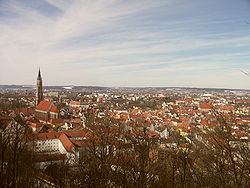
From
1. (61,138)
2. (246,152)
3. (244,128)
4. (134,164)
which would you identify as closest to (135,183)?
(134,164)

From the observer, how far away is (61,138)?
75.5ft

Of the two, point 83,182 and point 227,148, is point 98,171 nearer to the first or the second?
point 83,182

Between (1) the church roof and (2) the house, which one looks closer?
(2) the house

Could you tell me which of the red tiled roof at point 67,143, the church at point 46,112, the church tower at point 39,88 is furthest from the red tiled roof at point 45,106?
the red tiled roof at point 67,143

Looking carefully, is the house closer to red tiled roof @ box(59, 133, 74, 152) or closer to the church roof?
the church roof

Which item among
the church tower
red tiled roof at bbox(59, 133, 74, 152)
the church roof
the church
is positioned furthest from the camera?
the church tower

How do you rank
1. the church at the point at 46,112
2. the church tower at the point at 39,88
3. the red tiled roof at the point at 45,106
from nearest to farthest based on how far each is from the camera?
the church at the point at 46,112 → the red tiled roof at the point at 45,106 → the church tower at the point at 39,88


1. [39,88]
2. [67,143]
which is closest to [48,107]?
[39,88]

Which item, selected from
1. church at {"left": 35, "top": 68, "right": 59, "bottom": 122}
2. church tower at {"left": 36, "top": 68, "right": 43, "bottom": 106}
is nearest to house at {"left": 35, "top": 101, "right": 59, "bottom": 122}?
church at {"left": 35, "top": 68, "right": 59, "bottom": 122}

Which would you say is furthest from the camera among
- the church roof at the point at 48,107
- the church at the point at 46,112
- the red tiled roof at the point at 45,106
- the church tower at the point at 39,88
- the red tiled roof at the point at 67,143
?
the church tower at the point at 39,88

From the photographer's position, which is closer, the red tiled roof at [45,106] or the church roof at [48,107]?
the church roof at [48,107]

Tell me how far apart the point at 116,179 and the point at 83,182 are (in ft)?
2.38

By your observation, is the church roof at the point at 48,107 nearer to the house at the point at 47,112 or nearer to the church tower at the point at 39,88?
the house at the point at 47,112

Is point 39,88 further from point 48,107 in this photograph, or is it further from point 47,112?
point 47,112
